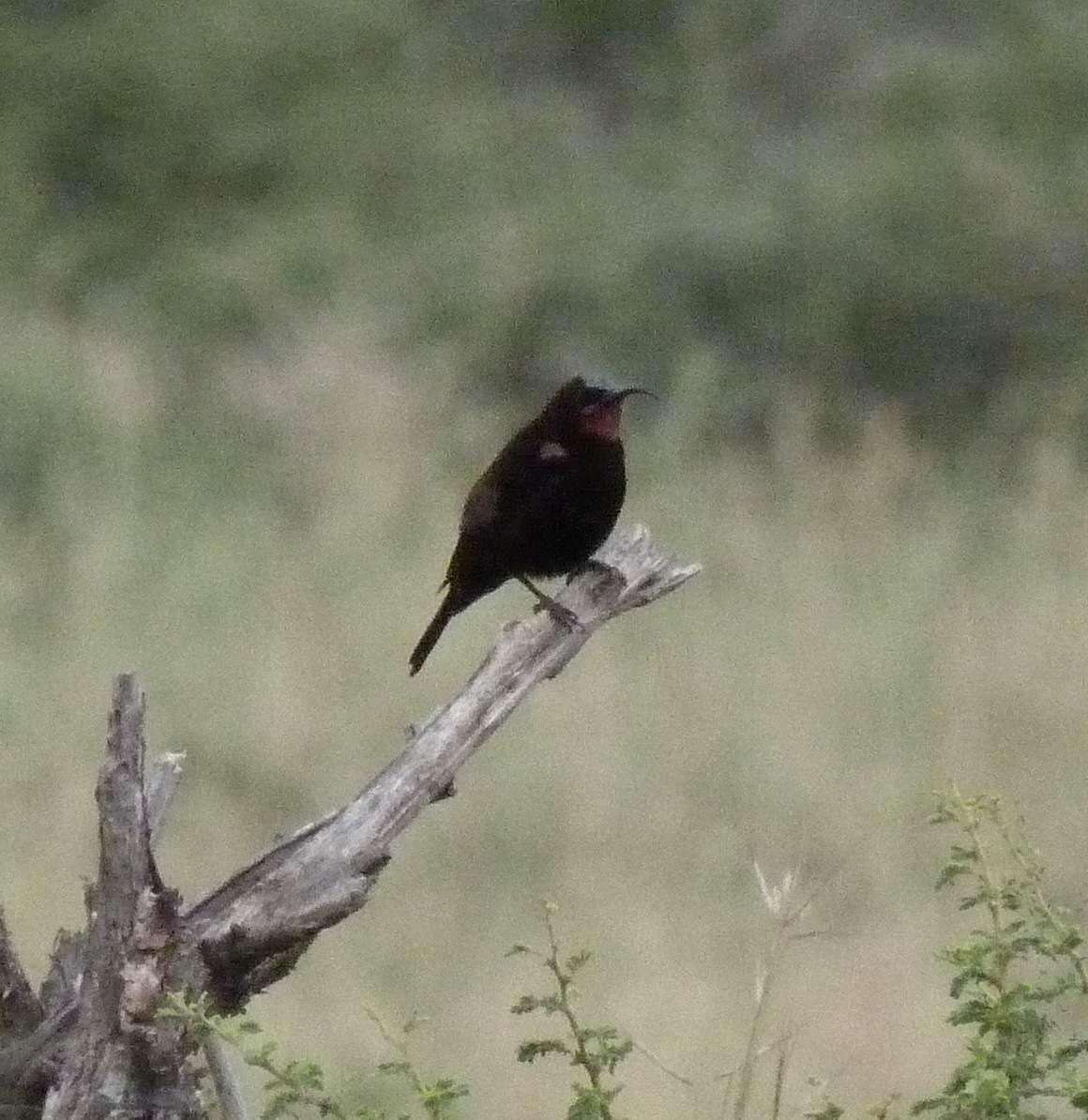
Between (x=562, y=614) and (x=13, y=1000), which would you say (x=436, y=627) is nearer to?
(x=562, y=614)

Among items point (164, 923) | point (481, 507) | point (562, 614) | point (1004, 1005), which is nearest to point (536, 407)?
point (481, 507)

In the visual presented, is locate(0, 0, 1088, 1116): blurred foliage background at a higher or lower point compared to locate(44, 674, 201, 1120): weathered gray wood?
higher

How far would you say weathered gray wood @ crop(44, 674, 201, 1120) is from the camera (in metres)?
2.09

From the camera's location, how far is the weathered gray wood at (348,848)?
2.21 meters

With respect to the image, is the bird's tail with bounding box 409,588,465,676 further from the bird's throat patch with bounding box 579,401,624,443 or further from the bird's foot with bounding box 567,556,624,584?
the bird's throat patch with bounding box 579,401,624,443

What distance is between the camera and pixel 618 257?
10758 mm

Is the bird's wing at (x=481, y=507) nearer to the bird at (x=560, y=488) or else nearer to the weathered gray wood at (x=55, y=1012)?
the bird at (x=560, y=488)

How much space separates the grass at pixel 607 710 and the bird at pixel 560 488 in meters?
1.06

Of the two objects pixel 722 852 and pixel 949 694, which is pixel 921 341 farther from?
pixel 722 852

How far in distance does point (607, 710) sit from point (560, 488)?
2886mm

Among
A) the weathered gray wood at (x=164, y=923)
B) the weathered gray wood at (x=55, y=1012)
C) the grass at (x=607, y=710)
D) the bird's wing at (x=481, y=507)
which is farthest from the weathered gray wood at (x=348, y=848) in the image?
the grass at (x=607, y=710)

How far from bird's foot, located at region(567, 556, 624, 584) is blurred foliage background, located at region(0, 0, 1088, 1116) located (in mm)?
1169

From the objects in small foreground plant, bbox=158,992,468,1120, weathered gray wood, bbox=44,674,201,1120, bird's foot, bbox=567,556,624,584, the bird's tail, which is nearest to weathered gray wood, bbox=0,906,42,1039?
weathered gray wood, bbox=44,674,201,1120

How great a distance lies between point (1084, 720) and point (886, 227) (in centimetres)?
468
